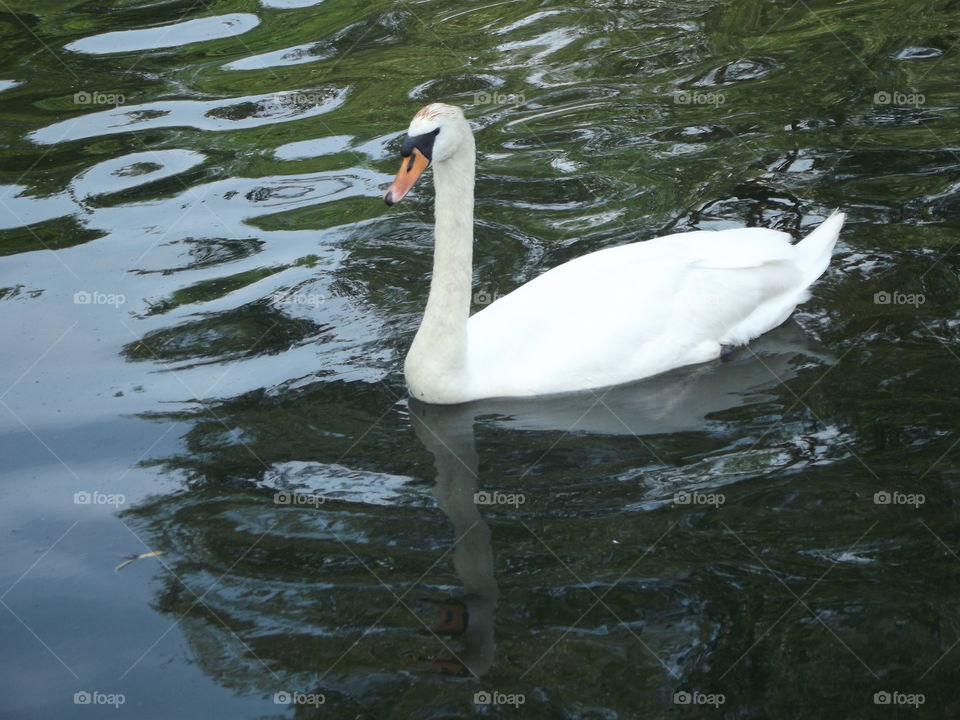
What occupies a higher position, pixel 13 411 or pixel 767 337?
pixel 13 411

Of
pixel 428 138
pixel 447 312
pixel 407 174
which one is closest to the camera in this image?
pixel 407 174

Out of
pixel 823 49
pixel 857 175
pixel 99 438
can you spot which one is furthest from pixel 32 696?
pixel 823 49

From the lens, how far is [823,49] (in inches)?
474

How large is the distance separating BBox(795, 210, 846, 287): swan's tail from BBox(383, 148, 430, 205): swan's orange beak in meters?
2.71

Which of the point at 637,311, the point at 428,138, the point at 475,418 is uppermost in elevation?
the point at 428,138

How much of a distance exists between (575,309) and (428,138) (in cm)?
133

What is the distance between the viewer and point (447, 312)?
6828 millimetres

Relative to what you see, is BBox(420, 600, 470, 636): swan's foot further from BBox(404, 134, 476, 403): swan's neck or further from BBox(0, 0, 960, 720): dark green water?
BBox(404, 134, 476, 403): swan's neck

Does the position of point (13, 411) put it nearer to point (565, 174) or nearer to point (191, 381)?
point (191, 381)

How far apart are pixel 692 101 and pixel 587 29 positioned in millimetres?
2406

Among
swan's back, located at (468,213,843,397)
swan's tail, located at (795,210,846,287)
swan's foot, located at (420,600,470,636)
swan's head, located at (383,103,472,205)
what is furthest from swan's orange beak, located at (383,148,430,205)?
swan's tail, located at (795,210,846,287)

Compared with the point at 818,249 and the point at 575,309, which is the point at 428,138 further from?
the point at 818,249

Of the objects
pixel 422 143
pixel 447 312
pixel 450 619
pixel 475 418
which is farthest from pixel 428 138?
pixel 450 619

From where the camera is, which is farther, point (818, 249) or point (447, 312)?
point (818, 249)
